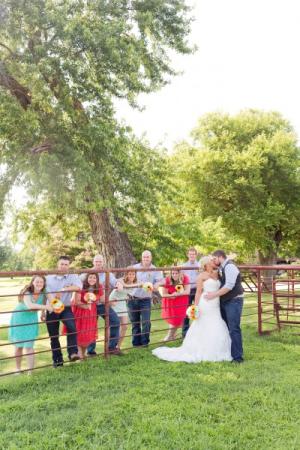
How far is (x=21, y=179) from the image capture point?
16359 mm

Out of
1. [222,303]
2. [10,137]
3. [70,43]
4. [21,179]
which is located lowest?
[222,303]

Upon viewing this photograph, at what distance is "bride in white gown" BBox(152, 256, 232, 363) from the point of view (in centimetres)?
827

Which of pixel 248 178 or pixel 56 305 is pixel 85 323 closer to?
pixel 56 305

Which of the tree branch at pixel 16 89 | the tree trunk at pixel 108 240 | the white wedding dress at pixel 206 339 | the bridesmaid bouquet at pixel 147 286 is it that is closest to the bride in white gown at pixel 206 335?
the white wedding dress at pixel 206 339

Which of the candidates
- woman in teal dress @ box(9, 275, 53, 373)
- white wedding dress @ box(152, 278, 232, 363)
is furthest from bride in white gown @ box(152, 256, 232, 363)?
woman in teal dress @ box(9, 275, 53, 373)

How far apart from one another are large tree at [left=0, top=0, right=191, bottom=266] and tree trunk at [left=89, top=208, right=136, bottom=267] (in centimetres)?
77

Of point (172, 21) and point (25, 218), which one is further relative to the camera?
point (25, 218)

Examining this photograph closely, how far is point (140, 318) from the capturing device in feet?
31.1

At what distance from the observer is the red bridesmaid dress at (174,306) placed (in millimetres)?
9953

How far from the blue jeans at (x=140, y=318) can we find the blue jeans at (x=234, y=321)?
4.85 feet

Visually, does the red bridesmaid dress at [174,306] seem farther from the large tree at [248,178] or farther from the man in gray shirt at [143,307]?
the large tree at [248,178]

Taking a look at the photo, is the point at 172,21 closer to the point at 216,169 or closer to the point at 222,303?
the point at 222,303

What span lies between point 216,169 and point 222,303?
24245 mm

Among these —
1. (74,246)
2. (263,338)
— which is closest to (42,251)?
(74,246)
